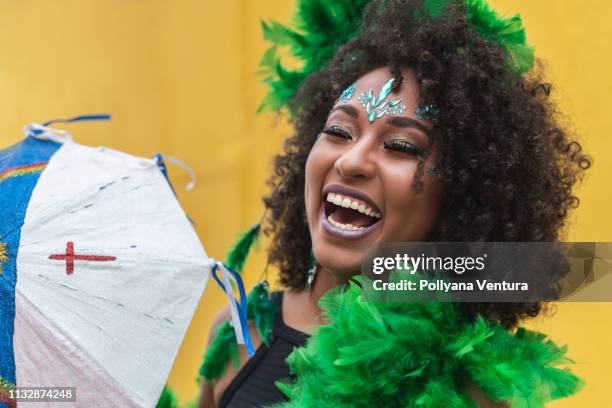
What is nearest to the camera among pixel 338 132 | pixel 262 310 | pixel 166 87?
pixel 338 132

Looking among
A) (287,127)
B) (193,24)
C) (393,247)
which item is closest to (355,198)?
(393,247)

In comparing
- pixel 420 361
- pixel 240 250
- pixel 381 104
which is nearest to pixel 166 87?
pixel 240 250

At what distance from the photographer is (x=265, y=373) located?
190 cm

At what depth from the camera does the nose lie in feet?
5.33

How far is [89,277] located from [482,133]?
865 millimetres

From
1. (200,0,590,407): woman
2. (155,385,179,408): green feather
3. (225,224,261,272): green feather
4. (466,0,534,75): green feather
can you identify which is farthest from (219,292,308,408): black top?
(466,0,534,75): green feather

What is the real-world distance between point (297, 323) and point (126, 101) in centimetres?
234

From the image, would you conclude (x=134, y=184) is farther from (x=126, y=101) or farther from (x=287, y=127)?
(x=126, y=101)

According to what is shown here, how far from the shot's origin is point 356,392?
4.98 feet

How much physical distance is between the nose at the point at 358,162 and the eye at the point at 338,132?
0.20 feet

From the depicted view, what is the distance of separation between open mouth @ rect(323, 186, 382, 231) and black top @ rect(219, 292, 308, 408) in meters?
0.35

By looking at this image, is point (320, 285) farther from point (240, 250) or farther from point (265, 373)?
point (240, 250)

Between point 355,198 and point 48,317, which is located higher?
point 355,198

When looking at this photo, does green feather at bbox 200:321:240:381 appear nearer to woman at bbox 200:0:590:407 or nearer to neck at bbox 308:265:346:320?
woman at bbox 200:0:590:407
